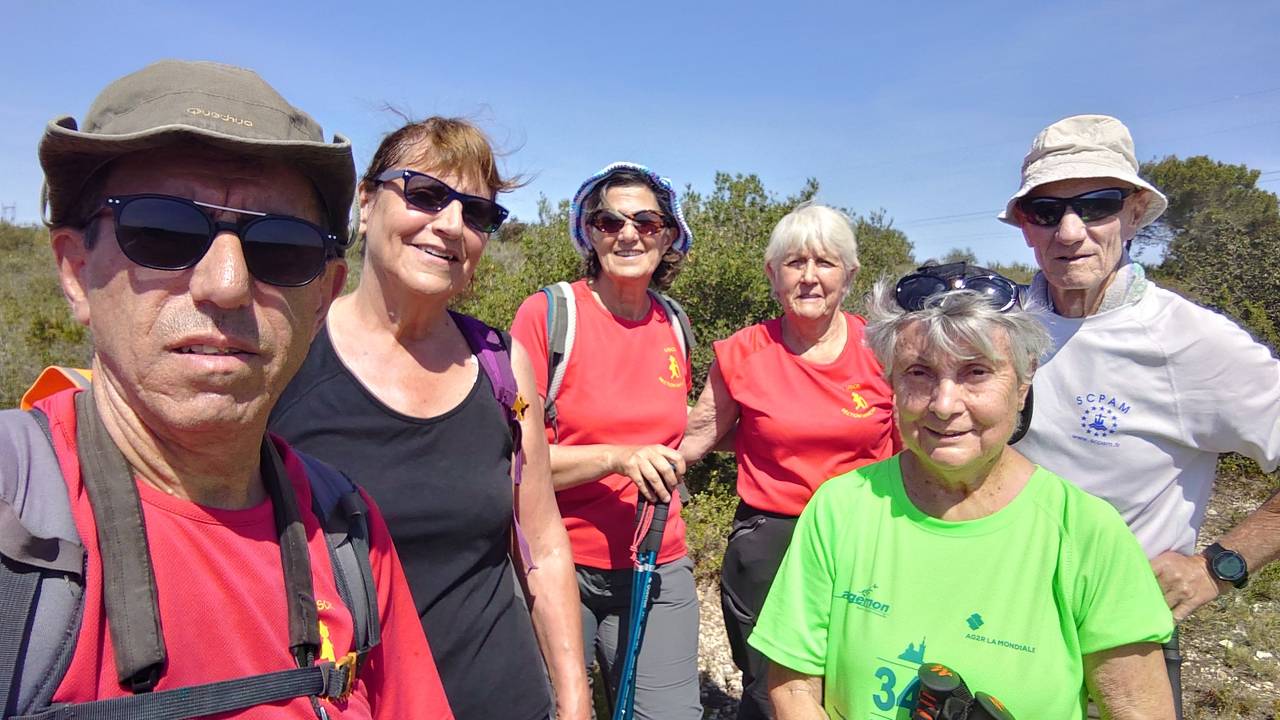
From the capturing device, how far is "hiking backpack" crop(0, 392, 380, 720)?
803 millimetres

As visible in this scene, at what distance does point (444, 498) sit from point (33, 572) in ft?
3.05

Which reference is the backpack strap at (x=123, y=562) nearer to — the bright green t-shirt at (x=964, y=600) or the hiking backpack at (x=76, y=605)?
the hiking backpack at (x=76, y=605)

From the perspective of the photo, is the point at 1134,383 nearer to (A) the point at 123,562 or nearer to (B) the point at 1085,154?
(B) the point at 1085,154

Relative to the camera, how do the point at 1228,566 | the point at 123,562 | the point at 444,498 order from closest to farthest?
the point at 123,562, the point at 444,498, the point at 1228,566

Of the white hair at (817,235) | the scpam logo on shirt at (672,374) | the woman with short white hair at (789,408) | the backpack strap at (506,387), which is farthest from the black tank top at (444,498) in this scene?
the white hair at (817,235)

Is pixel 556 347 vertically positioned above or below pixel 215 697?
above

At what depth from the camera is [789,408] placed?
2773 millimetres

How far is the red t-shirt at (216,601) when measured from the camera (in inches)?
35.4

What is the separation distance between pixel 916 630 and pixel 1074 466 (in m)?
0.89

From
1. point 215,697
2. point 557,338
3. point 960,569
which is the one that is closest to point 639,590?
point 557,338

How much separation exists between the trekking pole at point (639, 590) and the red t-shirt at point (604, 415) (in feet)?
0.34

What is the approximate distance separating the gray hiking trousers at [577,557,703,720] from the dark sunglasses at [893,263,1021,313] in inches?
51.4

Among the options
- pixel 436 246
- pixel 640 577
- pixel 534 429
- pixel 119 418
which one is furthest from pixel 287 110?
pixel 640 577

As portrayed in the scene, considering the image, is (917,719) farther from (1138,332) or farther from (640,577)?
(1138,332)
